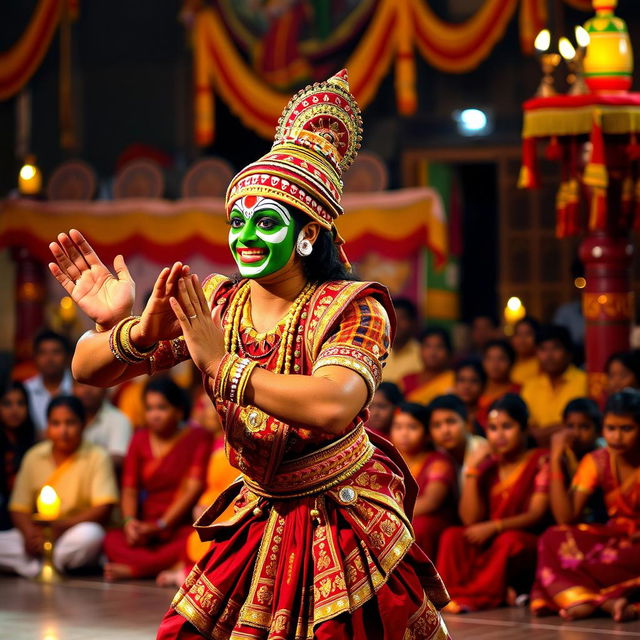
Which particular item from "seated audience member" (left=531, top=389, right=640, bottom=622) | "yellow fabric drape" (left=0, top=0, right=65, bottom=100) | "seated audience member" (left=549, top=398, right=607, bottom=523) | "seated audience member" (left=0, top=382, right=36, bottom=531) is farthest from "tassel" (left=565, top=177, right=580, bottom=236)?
"yellow fabric drape" (left=0, top=0, right=65, bottom=100)

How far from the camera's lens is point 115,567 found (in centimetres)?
654

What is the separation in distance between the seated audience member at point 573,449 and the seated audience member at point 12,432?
2.80 metres

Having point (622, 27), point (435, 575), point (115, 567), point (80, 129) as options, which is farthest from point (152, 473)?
point (80, 129)

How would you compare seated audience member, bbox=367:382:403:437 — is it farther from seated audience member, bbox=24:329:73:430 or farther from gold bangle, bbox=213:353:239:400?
gold bangle, bbox=213:353:239:400

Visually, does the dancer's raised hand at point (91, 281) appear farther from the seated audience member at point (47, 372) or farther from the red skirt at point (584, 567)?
the seated audience member at point (47, 372)

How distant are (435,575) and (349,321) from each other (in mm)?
678

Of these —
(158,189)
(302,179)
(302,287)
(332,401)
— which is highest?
(158,189)

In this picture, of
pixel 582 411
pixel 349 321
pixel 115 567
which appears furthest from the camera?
pixel 115 567

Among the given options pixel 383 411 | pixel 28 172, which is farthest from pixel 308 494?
pixel 28 172

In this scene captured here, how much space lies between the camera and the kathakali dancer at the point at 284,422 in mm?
3102

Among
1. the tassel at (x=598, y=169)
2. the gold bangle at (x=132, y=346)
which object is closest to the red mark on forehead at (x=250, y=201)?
the gold bangle at (x=132, y=346)

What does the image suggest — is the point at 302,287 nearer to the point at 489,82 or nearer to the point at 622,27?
the point at 622,27

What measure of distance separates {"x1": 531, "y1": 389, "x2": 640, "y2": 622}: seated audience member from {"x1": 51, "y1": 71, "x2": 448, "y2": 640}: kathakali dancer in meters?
2.34

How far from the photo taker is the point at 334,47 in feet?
33.7
